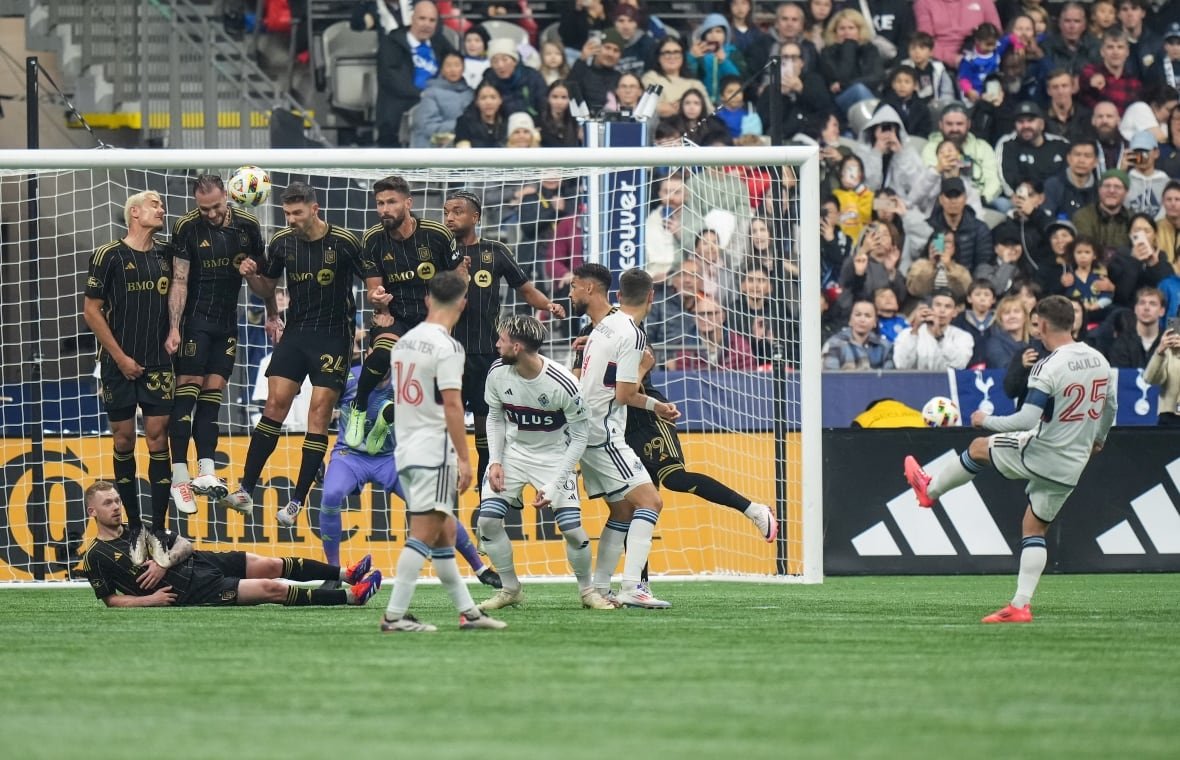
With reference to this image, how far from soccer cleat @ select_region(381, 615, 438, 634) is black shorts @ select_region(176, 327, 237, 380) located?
4122 mm

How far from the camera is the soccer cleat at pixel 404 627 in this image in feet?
30.4

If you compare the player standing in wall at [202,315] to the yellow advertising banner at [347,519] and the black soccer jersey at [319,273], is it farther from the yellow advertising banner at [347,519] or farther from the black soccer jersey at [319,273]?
the yellow advertising banner at [347,519]

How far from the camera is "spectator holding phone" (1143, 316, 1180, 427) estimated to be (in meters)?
15.8

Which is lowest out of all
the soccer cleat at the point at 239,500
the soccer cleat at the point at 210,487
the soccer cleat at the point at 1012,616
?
the soccer cleat at the point at 1012,616

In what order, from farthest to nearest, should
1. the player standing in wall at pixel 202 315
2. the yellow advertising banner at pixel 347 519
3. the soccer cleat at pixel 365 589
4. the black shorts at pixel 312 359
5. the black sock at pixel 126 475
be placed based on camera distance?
the yellow advertising banner at pixel 347 519 → the black sock at pixel 126 475 → the player standing in wall at pixel 202 315 → the black shorts at pixel 312 359 → the soccer cleat at pixel 365 589

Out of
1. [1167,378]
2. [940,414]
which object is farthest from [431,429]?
[1167,378]

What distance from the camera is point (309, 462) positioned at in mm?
12484

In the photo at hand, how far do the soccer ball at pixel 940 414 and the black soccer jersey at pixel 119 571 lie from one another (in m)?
6.95

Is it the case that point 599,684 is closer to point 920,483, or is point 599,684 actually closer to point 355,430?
point 920,483

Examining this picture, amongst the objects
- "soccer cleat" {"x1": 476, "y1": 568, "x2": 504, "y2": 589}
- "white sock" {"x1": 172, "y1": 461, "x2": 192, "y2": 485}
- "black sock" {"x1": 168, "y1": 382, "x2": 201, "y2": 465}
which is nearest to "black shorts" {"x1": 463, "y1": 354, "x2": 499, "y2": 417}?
"soccer cleat" {"x1": 476, "y1": 568, "x2": 504, "y2": 589}

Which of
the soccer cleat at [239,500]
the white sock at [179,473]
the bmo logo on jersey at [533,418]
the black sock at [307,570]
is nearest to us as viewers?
the bmo logo on jersey at [533,418]

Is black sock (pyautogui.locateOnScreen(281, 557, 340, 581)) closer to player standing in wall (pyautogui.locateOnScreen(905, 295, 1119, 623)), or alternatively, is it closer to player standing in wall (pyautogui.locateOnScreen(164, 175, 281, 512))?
→ player standing in wall (pyautogui.locateOnScreen(164, 175, 281, 512))

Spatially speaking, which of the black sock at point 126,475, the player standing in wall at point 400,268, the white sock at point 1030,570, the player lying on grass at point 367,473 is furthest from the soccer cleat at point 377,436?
the white sock at point 1030,570

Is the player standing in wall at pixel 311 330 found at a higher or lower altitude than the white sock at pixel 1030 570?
higher
